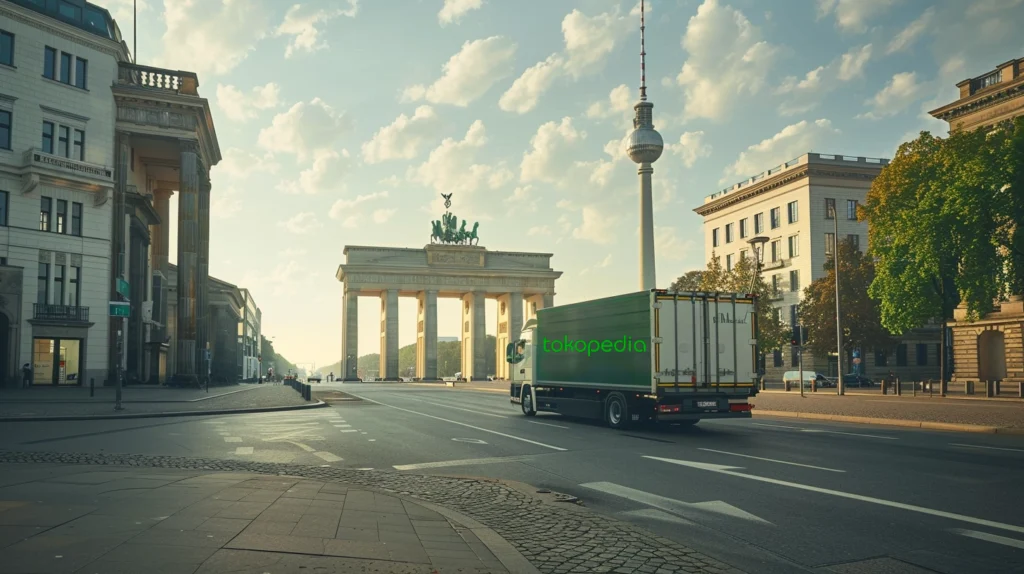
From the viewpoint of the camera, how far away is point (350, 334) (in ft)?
330

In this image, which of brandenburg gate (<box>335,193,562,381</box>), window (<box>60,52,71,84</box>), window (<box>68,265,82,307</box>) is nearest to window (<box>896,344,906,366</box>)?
brandenburg gate (<box>335,193,562,381</box>)

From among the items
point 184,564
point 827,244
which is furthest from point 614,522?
point 827,244

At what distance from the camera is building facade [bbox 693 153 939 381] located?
7231cm

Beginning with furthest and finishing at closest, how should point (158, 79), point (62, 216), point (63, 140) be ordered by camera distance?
1. point (158, 79)
2. point (63, 140)
3. point (62, 216)

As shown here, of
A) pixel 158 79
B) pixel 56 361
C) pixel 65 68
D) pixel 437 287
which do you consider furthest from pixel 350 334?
pixel 65 68

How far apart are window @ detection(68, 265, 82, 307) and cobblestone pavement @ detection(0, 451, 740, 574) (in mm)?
35315

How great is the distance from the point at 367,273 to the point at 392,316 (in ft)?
21.9

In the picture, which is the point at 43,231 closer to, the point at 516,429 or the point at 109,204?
the point at 109,204

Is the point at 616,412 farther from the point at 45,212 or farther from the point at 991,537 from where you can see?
the point at 45,212

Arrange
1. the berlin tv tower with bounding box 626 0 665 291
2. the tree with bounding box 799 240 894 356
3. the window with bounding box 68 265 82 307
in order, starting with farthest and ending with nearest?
1. the tree with bounding box 799 240 894 356
2. the berlin tv tower with bounding box 626 0 665 291
3. the window with bounding box 68 265 82 307

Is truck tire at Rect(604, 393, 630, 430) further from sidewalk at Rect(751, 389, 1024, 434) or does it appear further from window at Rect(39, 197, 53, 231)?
window at Rect(39, 197, 53, 231)

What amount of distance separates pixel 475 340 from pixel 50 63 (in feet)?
223

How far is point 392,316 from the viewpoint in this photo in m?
101

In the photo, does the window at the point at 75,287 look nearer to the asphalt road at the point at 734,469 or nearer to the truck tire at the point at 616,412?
the asphalt road at the point at 734,469
